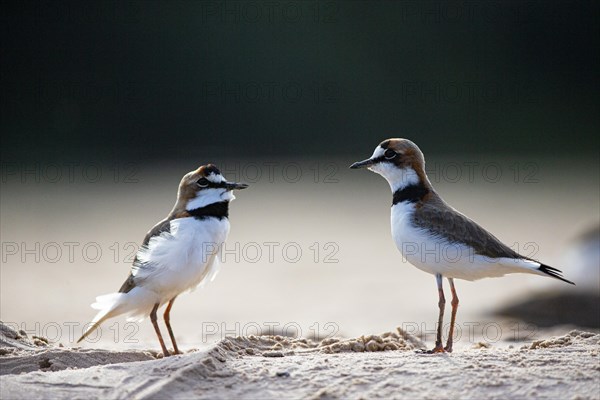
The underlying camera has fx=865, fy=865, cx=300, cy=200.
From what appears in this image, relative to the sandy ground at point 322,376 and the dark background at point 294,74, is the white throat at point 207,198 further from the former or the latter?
the dark background at point 294,74

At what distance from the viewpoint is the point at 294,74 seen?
29703 millimetres

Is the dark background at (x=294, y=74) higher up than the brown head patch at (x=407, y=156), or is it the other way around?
the dark background at (x=294, y=74)

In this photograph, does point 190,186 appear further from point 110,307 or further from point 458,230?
point 458,230

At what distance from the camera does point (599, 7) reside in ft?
103

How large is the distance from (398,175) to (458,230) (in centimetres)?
85

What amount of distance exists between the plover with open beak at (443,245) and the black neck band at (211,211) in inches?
61.1

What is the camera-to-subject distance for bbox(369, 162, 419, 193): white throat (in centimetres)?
791

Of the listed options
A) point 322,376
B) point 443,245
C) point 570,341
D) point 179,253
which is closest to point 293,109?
point 179,253

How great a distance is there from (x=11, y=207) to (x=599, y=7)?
21980 millimetres

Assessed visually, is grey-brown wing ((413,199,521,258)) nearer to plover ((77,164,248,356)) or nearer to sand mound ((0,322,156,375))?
plover ((77,164,248,356))

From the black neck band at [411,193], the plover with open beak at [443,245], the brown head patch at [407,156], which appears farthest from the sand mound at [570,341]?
the brown head patch at [407,156]

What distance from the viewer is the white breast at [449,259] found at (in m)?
7.27

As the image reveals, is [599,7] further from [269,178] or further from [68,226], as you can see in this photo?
[68,226]

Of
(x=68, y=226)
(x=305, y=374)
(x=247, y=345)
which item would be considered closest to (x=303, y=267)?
(x=68, y=226)
